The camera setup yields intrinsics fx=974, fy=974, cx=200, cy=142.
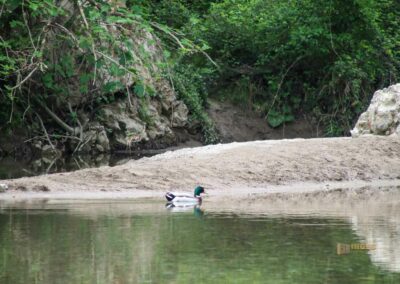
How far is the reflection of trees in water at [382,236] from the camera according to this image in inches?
320

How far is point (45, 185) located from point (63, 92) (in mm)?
8792

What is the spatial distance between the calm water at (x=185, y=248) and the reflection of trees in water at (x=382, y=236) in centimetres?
1

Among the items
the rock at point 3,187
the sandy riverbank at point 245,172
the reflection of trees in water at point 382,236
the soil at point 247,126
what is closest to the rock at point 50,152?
the sandy riverbank at point 245,172

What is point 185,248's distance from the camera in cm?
891

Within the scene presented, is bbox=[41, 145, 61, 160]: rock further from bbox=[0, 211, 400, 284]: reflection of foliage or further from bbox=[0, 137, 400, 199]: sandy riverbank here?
bbox=[0, 211, 400, 284]: reflection of foliage

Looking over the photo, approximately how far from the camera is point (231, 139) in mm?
28266

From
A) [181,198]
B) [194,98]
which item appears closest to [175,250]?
[181,198]

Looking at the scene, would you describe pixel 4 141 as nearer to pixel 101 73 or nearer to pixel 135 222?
pixel 101 73

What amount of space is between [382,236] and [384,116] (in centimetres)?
1165

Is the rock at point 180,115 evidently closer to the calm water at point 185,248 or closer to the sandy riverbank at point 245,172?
the sandy riverbank at point 245,172

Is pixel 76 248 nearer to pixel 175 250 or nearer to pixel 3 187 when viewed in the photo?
pixel 175 250

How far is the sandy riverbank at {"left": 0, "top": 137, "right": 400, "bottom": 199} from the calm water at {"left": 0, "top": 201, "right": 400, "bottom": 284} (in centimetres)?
291

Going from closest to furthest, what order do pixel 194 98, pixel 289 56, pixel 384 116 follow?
pixel 384 116 < pixel 194 98 < pixel 289 56

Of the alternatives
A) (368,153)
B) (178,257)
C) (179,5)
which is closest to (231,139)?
(179,5)
